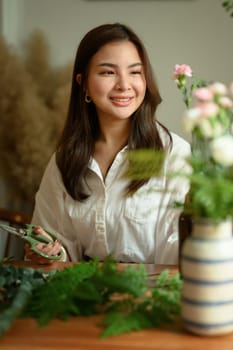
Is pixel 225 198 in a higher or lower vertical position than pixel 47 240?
higher

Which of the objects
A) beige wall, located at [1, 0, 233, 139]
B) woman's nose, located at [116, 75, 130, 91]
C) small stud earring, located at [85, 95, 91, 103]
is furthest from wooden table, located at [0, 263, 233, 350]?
beige wall, located at [1, 0, 233, 139]

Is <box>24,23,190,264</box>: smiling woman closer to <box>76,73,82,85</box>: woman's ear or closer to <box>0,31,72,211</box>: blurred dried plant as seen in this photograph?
<box>76,73,82,85</box>: woman's ear

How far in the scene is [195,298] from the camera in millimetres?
877

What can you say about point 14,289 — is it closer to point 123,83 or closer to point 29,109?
point 123,83

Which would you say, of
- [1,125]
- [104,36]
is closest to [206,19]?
[104,36]

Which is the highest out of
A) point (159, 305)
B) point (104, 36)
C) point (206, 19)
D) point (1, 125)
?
point (206, 19)

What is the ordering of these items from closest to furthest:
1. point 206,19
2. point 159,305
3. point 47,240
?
1. point 159,305
2. point 47,240
3. point 206,19

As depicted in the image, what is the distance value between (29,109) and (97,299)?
1610mm

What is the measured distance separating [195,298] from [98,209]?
861 mm

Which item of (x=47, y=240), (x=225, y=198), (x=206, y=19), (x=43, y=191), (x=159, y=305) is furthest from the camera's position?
(x=206, y=19)

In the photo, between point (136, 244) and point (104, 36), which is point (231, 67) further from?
point (136, 244)

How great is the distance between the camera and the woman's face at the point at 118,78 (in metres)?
1.71

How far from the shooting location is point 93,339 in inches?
35.9

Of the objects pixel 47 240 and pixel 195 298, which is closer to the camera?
pixel 195 298
